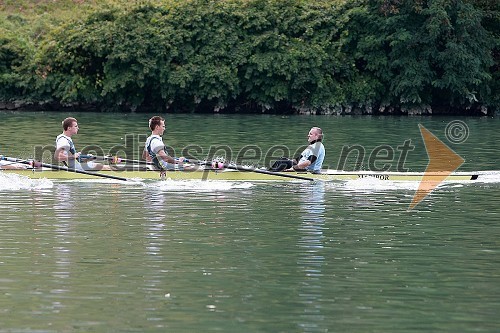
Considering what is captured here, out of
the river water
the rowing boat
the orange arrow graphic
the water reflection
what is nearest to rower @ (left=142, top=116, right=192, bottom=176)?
the rowing boat

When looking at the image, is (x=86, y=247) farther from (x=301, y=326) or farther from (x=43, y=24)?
(x=43, y=24)

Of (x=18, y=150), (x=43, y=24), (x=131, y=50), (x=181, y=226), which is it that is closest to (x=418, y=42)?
(x=131, y=50)

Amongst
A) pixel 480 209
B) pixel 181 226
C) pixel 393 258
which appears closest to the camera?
pixel 393 258

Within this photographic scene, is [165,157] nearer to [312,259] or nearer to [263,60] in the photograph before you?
[312,259]

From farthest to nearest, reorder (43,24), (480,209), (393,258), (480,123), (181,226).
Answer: (43,24) → (480,123) → (480,209) → (181,226) → (393,258)

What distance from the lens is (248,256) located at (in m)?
14.4

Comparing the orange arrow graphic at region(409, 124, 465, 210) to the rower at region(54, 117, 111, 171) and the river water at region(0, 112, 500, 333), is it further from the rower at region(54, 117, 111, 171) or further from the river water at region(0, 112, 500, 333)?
the rower at region(54, 117, 111, 171)

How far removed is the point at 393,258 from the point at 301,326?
3695 millimetres

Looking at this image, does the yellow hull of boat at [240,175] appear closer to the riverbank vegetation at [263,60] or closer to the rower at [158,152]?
the rower at [158,152]

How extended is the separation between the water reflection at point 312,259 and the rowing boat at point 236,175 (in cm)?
141

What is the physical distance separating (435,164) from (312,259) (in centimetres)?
1342

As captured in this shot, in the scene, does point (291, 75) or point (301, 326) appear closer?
point (301, 326)

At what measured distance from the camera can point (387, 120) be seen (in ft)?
148

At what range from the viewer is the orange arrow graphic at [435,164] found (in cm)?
2164
